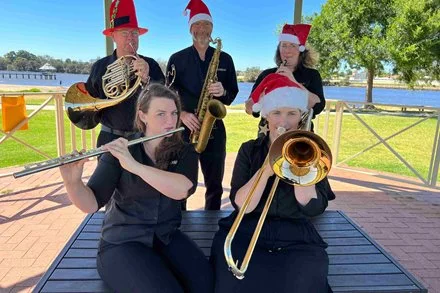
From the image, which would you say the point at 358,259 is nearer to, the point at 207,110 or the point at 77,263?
the point at 207,110

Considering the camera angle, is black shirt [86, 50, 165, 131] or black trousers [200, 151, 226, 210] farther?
black trousers [200, 151, 226, 210]

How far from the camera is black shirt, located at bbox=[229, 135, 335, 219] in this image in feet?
6.14

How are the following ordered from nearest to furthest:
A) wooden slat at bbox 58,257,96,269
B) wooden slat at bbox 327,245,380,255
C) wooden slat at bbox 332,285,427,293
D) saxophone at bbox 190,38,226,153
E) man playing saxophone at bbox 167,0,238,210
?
wooden slat at bbox 332,285,427,293 → wooden slat at bbox 58,257,96,269 → wooden slat at bbox 327,245,380,255 → saxophone at bbox 190,38,226,153 → man playing saxophone at bbox 167,0,238,210

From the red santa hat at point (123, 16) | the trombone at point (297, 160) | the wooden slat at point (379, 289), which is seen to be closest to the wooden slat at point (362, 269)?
the wooden slat at point (379, 289)

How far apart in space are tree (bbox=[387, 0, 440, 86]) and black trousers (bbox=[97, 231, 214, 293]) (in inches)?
910

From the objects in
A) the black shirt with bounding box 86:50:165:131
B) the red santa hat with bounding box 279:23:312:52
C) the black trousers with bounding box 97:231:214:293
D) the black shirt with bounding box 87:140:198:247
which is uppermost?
the red santa hat with bounding box 279:23:312:52

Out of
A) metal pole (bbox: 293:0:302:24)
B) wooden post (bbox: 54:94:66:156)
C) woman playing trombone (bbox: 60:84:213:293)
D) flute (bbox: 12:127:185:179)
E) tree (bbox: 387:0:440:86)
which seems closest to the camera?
flute (bbox: 12:127:185:179)

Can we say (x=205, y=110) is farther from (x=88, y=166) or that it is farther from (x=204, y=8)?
(x=88, y=166)

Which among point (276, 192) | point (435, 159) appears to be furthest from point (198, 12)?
point (435, 159)

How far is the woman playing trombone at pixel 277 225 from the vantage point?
5.57 ft

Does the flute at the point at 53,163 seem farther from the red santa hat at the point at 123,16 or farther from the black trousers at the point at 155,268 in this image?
the red santa hat at the point at 123,16

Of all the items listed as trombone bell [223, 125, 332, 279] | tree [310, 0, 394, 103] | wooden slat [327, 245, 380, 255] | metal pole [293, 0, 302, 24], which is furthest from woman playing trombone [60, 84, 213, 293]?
tree [310, 0, 394, 103]

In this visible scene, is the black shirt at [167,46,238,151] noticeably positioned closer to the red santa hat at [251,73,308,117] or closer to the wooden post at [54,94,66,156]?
the red santa hat at [251,73,308,117]

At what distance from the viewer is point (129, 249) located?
1.74 meters
